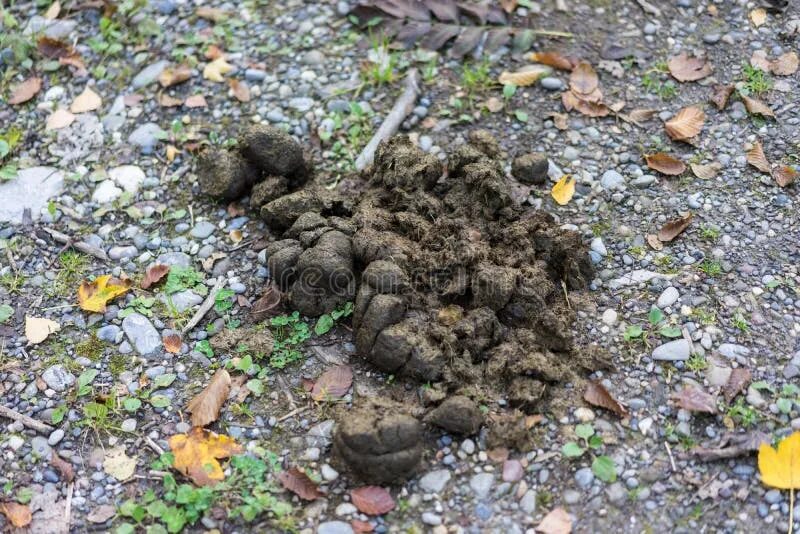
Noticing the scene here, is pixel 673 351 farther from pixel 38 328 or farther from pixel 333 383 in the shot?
pixel 38 328

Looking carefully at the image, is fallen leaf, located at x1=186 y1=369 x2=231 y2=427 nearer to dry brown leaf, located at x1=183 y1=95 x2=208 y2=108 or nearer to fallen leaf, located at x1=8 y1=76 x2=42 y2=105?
dry brown leaf, located at x1=183 y1=95 x2=208 y2=108

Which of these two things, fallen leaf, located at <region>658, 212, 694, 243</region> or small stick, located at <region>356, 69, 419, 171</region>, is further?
small stick, located at <region>356, 69, 419, 171</region>

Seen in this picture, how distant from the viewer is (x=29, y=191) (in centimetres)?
434

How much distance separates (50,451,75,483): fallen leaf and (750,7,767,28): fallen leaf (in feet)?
13.7

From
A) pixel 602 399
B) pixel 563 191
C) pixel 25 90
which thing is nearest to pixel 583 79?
pixel 563 191

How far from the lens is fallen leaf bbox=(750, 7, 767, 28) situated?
466cm

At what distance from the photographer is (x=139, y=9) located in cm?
516

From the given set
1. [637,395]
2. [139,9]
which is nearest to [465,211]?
Answer: [637,395]

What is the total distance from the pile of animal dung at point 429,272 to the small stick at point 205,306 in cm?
32

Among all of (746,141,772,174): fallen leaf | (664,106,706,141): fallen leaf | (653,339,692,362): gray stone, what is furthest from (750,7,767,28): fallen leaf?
(653,339,692,362): gray stone

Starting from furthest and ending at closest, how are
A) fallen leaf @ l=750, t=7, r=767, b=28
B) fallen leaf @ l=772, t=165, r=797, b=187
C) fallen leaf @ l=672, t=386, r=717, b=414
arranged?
fallen leaf @ l=750, t=7, r=767, b=28, fallen leaf @ l=772, t=165, r=797, b=187, fallen leaf @ l=672, t=386, r=717, b=414

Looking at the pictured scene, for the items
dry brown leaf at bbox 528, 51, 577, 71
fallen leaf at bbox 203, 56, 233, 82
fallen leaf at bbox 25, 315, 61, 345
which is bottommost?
fallen leaf at bbox 25, 315, 61, 345

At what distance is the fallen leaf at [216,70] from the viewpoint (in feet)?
15.6

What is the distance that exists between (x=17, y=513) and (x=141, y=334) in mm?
893
